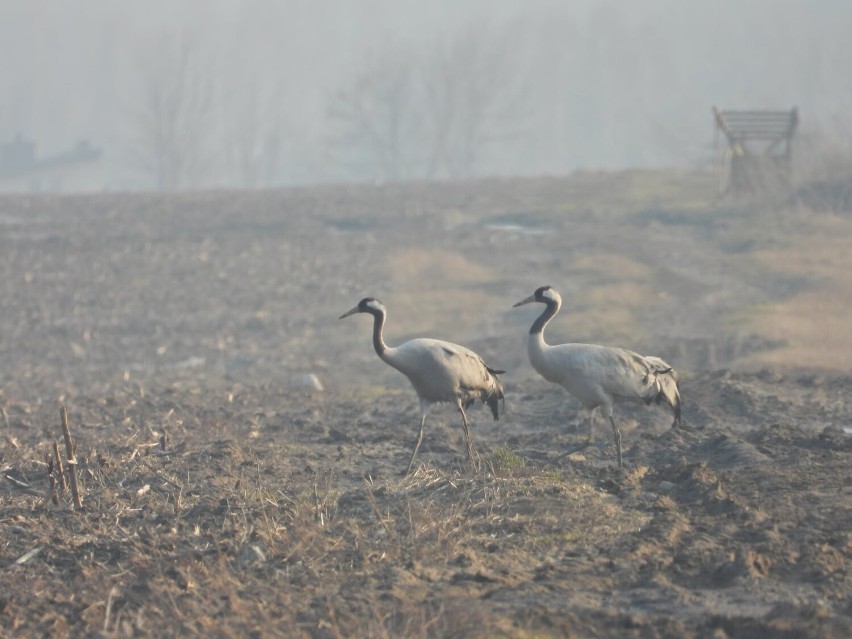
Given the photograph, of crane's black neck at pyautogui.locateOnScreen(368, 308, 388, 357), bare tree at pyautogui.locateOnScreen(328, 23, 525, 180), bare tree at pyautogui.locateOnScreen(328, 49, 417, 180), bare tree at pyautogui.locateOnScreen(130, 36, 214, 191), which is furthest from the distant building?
crane's black neck at pyautogui.locateOnScreen(368, 308, 388, 357)

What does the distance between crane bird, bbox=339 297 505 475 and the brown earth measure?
60cm

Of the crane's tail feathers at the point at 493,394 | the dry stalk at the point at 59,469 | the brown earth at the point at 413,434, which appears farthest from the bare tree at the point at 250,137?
the dry stalk at the point at 59,469

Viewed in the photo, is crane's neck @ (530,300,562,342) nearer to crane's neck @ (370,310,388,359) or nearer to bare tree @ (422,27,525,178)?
crane's neck @ (370,310,388,359)

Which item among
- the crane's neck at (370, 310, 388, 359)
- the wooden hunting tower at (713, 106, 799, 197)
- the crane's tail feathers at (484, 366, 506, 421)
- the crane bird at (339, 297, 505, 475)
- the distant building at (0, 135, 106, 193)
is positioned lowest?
the distant building at (0, 135, 106, 193)

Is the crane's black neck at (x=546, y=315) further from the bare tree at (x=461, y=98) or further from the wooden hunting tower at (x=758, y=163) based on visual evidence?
the bare tree at (x=461, y=98)

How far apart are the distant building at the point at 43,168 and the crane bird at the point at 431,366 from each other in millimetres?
64730

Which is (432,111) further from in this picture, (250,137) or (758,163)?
(758,163)

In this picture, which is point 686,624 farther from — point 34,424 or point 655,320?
point 655,320

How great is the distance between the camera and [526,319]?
2358 cm

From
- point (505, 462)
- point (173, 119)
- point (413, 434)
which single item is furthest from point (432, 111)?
point (505, 462)

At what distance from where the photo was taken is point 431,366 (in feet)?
38.4

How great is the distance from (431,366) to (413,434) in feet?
7.79

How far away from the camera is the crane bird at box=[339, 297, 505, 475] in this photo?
11.6m

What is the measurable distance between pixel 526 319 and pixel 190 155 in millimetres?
64656
